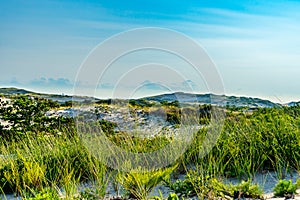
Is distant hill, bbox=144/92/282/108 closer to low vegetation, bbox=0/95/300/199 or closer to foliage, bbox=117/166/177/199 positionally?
low vegetation, bbox=0/95/300/199

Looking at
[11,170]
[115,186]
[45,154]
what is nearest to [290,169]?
[115,186]

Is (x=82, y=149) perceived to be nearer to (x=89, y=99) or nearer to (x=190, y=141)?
(x=190, y=141)

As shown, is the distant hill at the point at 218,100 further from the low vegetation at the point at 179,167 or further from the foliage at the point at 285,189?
the foliage at the point at 285,189

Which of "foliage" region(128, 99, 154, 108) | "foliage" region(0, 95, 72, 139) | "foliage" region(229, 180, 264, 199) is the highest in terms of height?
"foliage" region(128, 99, 154, 108)

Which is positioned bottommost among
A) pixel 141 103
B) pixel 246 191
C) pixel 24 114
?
pixel 246 191

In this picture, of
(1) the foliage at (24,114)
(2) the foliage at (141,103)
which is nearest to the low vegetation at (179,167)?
(2) the foliage at (141,103)

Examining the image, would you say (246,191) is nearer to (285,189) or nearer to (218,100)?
(285,189)

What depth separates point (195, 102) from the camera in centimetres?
793

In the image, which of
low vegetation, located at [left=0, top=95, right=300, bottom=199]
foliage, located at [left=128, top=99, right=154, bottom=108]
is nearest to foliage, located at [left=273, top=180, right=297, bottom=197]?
low vegetation, located at [left=0, top=95, right=300, bottom=199]

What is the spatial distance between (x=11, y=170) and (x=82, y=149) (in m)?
0.98

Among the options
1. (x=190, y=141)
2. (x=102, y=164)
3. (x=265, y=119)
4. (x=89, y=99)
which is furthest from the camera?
(x=89, y=99)

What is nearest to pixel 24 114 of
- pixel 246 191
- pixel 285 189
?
pixel 246 191

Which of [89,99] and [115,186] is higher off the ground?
[89,99]

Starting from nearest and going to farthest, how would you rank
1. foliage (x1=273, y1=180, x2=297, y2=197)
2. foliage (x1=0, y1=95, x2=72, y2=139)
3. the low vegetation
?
1. foliage (x1=273, y1=180, x2=297, y2=197)
2. the low vegetation
3. foliage (x1=0, y1=95, x2=72, y2=139)
